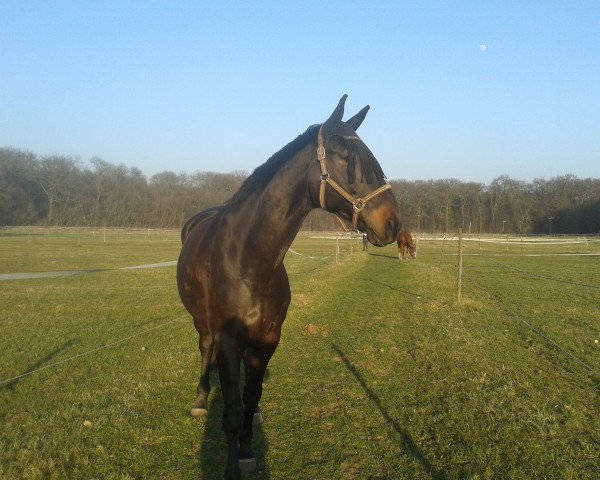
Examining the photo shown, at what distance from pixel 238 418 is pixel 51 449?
1814 millimetres

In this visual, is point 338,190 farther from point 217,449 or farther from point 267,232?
point 217,449

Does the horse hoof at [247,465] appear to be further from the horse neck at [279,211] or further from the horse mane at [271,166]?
the horse mane at [271,166]

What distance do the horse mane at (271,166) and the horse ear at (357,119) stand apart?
22 centimetres

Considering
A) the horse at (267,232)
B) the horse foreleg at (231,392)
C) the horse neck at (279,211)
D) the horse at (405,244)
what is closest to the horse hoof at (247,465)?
the horse at (267,232)

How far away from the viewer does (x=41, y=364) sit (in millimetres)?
6438

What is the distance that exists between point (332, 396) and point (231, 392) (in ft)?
7.73

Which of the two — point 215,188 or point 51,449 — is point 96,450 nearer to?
point 51,449

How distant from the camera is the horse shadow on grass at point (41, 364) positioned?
551 cm

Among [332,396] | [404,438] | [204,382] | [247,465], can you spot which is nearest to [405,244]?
[332,396]

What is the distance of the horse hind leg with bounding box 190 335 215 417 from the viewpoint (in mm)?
4598

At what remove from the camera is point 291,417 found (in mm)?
4562

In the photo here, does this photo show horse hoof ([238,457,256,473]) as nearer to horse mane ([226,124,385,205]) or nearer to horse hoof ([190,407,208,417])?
horse hoof ([190,407,208,417])

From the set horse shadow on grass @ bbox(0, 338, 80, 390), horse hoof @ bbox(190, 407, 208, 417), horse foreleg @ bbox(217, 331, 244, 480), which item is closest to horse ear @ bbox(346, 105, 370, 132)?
horse foreleg @ bbox(217, 331, 244, 480)

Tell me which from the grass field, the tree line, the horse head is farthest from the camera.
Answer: the tree line
